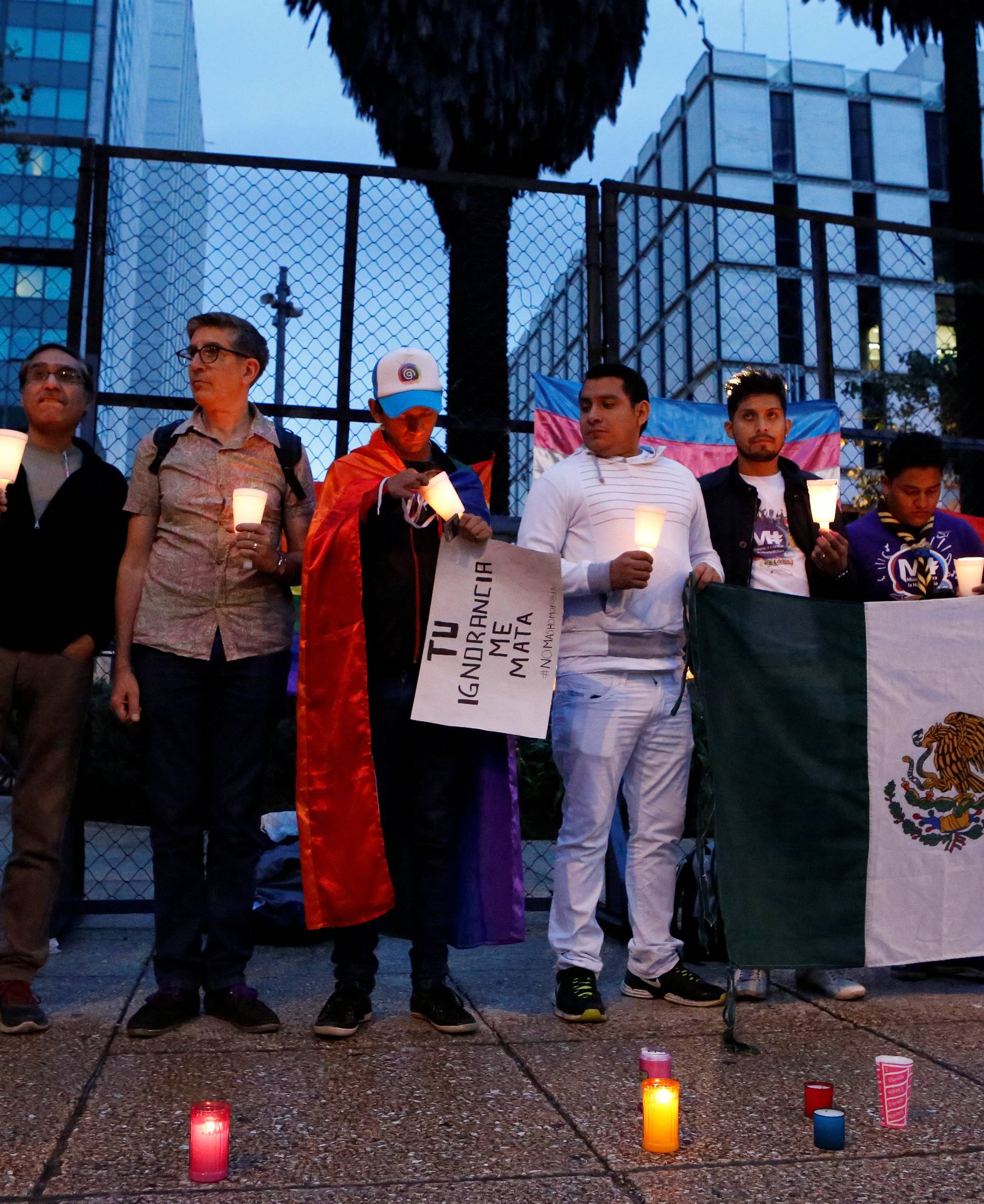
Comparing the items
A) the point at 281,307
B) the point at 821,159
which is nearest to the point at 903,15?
the point at 281,307

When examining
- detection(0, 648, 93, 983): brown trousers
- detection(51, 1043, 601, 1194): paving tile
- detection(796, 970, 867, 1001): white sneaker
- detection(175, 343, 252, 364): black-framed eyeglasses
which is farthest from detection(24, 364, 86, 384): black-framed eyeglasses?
detection(796, 970, 867, 1001): white sneaker

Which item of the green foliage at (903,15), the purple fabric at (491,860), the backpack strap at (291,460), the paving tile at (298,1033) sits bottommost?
the paving tile at (298,1033)

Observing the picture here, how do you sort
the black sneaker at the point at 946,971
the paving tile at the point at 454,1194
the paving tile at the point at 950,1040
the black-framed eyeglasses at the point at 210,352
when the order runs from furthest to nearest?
the black sneaker at the point at 946,971, the black-framed eyeglasses at the point at 210,352, the paving tile at the point at 950,1040, the paving tile at the point at 454,1194

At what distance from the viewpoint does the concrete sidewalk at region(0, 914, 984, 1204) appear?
2.71 metres

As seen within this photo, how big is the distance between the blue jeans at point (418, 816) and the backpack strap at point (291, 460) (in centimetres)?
71

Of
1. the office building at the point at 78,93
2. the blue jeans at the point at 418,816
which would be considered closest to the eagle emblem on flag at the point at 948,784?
the blue jeans at the point at 418,816

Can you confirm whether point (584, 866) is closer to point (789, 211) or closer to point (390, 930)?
point (390, 930)

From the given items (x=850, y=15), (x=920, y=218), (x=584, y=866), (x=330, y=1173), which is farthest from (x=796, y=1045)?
(x=920, y=218)

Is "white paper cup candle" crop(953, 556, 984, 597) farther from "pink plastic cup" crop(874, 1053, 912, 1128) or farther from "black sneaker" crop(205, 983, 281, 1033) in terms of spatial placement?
"black sneaker" crop(205, 983, 281, 1033)

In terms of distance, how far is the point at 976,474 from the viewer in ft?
36.7

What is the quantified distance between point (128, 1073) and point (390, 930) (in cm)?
107

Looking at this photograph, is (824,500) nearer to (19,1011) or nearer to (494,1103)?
(494,1103)

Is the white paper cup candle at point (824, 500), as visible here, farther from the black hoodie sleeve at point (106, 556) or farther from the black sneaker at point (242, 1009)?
the black sneaker at point (242, 1009)

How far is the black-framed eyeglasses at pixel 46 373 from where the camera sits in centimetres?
427
